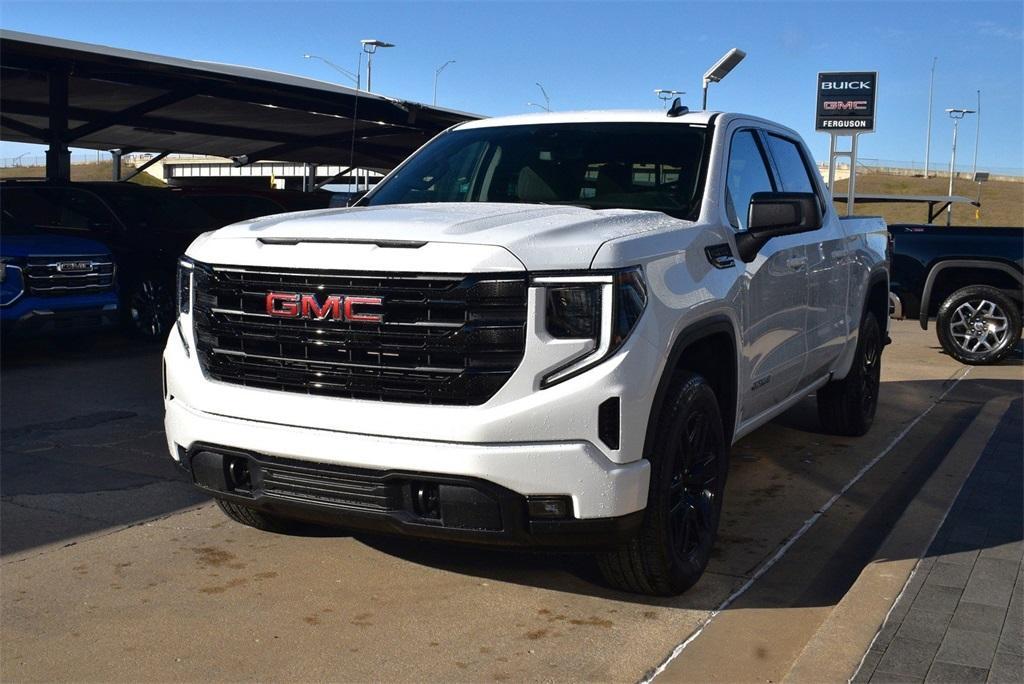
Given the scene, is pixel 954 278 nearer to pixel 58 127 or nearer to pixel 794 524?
pixel 794 524

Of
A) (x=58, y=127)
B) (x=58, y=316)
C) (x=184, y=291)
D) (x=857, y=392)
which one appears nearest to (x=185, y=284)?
(x=184, y=291)

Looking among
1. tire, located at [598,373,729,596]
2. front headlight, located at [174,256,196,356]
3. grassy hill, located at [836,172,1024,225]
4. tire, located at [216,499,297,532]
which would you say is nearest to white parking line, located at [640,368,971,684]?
tire, located at [598,373,729,596]

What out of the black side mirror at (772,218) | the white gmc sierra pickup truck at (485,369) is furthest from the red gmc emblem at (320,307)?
the black side mirror at (772,218)

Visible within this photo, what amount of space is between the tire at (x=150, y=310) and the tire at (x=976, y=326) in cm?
827

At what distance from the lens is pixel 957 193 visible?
102875mm

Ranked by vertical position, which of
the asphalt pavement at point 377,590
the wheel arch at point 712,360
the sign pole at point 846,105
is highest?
→ the sign pole at point 846,105

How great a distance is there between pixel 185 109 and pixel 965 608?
18.6 meters

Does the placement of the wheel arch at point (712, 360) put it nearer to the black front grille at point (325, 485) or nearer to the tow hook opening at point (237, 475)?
the black front grille at point (325, 485)

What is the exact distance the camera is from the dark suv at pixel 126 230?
38.8 feet

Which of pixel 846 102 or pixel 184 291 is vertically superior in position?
pixel 846 102

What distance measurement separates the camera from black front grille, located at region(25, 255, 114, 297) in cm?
1010

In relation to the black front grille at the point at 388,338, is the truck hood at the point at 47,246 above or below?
above

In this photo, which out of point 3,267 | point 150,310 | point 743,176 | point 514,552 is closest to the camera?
point 514,552

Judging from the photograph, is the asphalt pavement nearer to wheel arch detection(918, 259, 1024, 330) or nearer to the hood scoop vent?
the hood scoop vent
